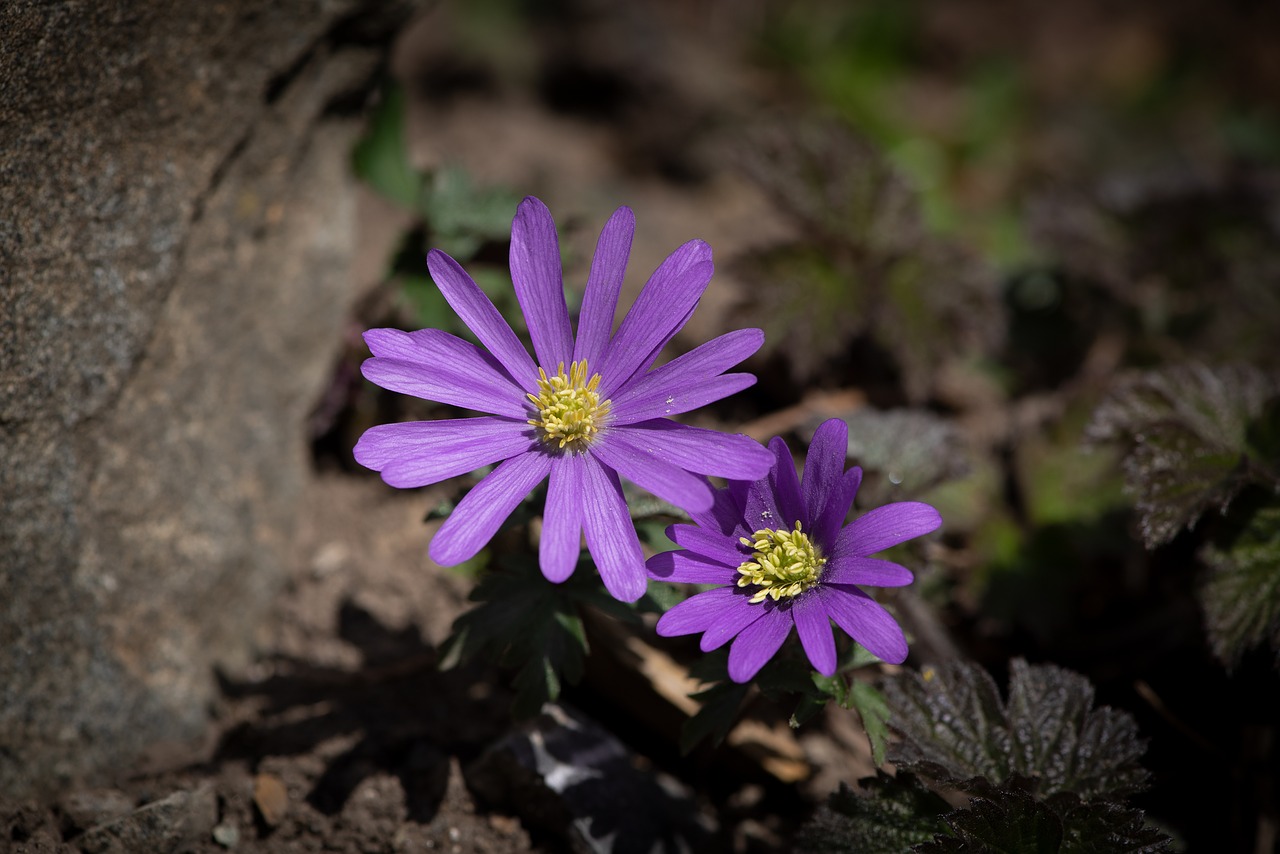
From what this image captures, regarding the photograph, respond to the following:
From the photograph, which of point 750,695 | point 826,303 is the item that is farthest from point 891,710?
point 826,303

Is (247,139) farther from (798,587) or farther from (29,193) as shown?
(798,587)

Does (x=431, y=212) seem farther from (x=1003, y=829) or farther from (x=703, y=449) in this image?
(x=1003, y=829)

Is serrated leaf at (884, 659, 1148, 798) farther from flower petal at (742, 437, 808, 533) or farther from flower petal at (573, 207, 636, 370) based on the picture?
flower petal at (573, 207, 636, 370)

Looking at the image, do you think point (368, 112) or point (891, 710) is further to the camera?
point (368, 112)

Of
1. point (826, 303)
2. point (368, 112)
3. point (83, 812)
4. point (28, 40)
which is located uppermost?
point (368, 112)

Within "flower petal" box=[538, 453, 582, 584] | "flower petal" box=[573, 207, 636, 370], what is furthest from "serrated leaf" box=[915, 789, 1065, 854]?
"flower petal" box=[573, 207, 636, 370]

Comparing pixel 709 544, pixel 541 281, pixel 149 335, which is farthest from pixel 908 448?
pixel 149 335

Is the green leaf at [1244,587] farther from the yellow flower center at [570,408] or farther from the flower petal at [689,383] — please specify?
the yellow flower center at [570,408]
